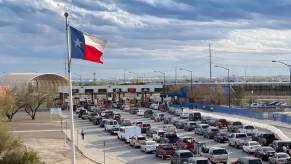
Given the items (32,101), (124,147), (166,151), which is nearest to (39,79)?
(32,101)

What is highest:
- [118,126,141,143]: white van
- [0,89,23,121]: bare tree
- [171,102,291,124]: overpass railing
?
[0,89,23,121]: bare tree

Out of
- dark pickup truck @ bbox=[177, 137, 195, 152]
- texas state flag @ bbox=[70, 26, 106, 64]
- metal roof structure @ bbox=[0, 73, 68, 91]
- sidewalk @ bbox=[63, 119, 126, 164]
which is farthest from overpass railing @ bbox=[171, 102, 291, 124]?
texas state flag @ bbox=[70, 26, 106, 64]

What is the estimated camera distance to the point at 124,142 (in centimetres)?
5506

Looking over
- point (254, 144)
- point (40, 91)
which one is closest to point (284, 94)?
point (40, 91)

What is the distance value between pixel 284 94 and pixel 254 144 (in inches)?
6287

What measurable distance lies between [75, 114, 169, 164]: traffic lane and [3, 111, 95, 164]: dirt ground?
9.39 feet

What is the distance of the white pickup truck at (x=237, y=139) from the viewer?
46.8m

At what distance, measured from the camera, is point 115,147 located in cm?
5147

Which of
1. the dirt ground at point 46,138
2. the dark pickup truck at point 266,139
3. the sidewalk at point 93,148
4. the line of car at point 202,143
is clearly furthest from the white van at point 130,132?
the dark pickup truck at point 266,139

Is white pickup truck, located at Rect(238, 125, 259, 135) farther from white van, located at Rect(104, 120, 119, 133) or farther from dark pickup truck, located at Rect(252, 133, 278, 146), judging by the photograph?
white van, located at Rect(104, 120, 119, 133)

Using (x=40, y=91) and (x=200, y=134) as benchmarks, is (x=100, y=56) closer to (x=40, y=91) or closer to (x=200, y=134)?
(x=200, y=134)

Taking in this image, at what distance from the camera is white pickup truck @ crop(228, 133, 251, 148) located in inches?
1844

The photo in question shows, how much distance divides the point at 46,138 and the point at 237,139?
21.9 metres

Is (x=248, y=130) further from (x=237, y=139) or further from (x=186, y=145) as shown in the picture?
(x=186, y=145)
